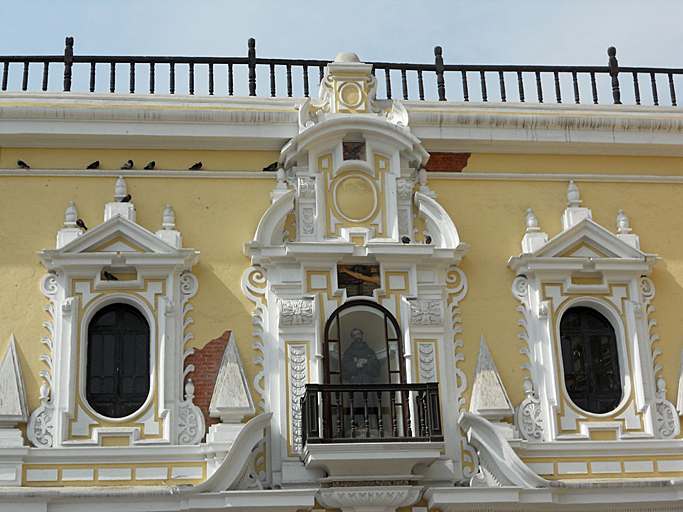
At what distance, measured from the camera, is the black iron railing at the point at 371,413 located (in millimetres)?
13273

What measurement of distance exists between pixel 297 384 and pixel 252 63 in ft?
14.2

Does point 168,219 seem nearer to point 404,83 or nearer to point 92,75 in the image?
point 92,75

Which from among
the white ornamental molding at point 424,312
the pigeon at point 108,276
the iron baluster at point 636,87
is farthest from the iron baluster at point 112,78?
the iron baluster at point 636,87

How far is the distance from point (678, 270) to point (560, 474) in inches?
124

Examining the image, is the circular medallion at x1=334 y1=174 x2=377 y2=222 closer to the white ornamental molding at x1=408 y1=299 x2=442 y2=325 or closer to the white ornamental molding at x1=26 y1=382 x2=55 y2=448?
the white ornamental molding at x1=408 y1=299 x2=442 y2=325

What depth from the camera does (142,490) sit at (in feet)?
43.1

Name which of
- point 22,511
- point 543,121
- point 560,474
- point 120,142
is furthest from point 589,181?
point 22,511

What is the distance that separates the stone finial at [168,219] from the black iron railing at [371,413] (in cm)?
274

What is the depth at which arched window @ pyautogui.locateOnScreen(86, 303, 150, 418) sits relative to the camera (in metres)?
13.8

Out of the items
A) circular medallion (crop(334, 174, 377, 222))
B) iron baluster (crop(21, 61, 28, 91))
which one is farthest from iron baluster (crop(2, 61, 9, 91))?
circular medallion (crop(334, 174, 377, 222))

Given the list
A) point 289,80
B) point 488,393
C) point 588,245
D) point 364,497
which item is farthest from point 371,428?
point 289,80

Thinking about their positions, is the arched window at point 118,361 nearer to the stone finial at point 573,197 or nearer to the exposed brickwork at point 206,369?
the exposed brickwork at point 206,369

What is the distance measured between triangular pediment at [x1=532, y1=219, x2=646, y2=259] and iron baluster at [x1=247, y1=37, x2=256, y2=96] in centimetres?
420

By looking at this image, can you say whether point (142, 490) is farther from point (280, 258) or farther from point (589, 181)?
point (589, 181)
